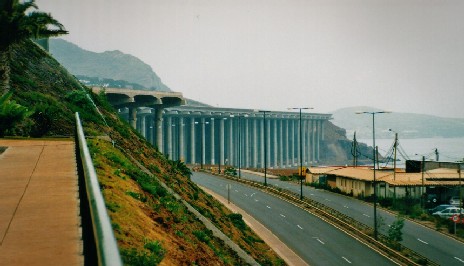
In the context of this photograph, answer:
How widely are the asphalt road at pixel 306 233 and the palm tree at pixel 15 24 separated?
25246 millimetres

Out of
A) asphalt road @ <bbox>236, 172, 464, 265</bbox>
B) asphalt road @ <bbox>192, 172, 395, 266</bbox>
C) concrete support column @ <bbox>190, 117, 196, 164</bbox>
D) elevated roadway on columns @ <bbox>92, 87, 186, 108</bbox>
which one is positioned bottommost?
asphalt road @ <bbox>236, 172, 464, 265</bbox>

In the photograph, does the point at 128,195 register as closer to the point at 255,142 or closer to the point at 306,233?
the point at 306,233

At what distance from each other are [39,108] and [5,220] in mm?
19273

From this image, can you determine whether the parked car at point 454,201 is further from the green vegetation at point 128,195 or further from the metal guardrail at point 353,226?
the green vegetation at point 128,195

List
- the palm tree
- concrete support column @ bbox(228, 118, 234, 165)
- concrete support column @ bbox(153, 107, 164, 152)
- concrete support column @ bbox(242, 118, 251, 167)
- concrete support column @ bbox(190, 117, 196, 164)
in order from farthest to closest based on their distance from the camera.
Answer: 1. concrete support column @ bbox(242, 118, 251, 167)
2. concrete support column @ bbox(228, 118, 234, 165)
3. concrete support column @ bbox(190, 117, 196, 164)
4. concrete support column @ bbox(153, 107, 164, 152)
5. the palm tree

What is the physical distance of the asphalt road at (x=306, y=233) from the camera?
34.7 metres

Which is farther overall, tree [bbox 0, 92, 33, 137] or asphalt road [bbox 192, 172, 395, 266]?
asphalt road [bbox 192, 172, 395, 266]

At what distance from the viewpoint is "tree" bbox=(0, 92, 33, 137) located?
18.7 m

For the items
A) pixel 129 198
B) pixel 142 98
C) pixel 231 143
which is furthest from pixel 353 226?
pixel 231 143

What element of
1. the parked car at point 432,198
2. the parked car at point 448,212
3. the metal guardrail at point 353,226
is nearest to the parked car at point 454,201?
the parked car at point 432,198

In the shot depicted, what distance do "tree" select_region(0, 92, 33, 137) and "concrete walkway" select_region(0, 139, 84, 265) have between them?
5.44 m

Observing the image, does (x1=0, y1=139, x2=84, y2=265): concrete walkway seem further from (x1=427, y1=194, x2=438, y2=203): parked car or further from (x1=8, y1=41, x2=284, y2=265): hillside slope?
(x1=427, y1=194, x2=438, y2=203): parked car

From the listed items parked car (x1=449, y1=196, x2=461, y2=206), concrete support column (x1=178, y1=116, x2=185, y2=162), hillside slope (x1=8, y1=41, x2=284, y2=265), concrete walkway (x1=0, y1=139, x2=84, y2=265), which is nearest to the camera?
concrete walkway (x1=0, y1=139, x2=84, y2=265)

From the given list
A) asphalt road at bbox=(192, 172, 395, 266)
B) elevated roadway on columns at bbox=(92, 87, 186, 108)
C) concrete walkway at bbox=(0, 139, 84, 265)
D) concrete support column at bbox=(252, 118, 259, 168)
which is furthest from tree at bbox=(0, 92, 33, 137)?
concrete support column at bbox=(252, 118, 259, 168)
